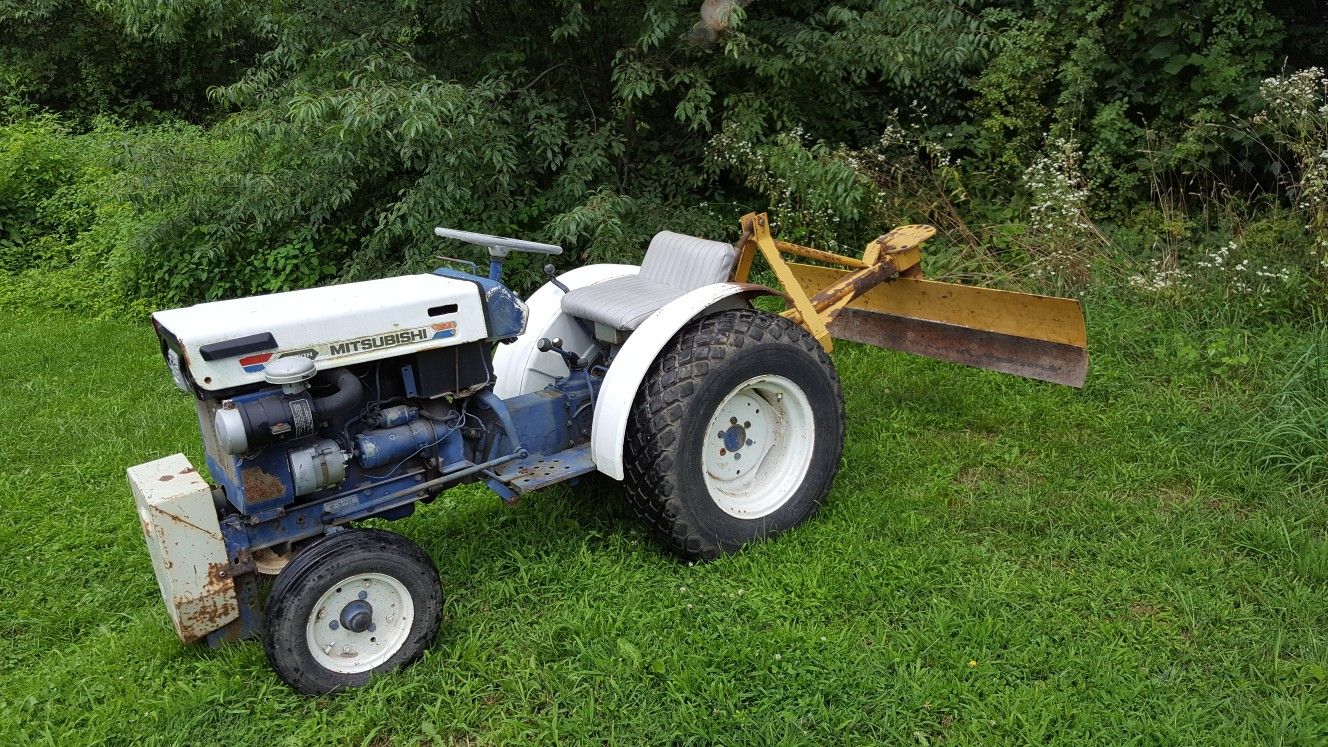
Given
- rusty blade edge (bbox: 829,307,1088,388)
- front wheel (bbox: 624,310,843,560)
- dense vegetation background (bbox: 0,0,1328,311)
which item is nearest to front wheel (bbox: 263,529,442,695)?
front wheel (bbox: 624,310,843,560)

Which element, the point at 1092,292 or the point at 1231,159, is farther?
the point at 1231,159

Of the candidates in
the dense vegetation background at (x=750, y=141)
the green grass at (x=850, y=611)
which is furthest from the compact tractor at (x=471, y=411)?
the dense vegetation background at (x=750, y=141)

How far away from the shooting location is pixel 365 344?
3.07 meters

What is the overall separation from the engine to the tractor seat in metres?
0.48

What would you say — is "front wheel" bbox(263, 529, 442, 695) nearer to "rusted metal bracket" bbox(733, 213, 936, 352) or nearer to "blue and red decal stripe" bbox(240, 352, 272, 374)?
"blue and red decal stripe" bbox(240, 352, 272, 374)

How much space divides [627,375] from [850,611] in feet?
3.56

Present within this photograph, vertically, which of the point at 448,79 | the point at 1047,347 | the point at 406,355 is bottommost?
the point at 1047,347

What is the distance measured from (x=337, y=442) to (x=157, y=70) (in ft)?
41.7

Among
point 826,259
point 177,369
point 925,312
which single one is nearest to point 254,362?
point 177,369

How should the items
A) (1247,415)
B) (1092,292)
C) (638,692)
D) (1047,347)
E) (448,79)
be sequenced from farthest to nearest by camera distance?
(448,79), (1092,292), (1247,415), (1047,347), (638,692)

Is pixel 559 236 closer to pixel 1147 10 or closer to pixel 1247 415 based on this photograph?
pixel 1247 415

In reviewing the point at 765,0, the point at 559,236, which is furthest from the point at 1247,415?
the point at 765,0

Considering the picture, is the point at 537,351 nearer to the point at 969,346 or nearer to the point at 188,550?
the point at 188,550

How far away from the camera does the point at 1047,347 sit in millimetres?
4176
